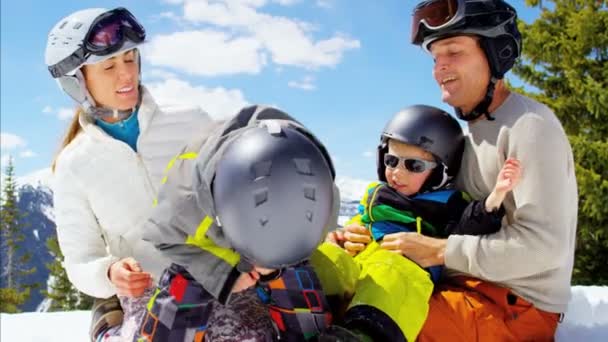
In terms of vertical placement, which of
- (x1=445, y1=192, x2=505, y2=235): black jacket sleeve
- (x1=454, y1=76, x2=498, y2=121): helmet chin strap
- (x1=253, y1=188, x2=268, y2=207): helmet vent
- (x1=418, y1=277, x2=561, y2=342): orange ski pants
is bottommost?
(x1=418, y1=277, x2=561, y2=342): orange ski pants

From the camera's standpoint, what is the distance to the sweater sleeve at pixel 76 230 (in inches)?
107

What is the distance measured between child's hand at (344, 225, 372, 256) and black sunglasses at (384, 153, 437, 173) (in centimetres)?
37

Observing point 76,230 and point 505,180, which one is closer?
point 505,180

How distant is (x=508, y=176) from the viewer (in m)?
2.34

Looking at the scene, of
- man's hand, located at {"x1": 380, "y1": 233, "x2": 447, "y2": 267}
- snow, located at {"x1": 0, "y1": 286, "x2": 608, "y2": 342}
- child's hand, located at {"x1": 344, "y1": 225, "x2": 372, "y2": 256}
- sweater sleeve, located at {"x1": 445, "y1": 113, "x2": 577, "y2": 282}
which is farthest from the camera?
snow, located at {"x1": 0, "y1": 286, "x2": 608, "y2": 342}

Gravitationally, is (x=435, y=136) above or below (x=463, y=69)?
below

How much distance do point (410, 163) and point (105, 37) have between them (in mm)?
1672

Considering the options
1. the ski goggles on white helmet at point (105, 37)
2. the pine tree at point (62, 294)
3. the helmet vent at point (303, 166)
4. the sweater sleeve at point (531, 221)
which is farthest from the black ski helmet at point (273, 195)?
the pine tree at point (62, 294)

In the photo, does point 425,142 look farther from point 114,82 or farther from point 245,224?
point 114,82

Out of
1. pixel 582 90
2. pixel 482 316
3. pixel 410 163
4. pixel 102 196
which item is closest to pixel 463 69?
pixel 410 163

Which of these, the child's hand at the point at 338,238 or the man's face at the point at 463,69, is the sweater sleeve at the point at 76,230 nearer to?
the child's hand at the point at 338,238

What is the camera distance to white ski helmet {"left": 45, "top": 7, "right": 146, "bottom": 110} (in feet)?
9.34

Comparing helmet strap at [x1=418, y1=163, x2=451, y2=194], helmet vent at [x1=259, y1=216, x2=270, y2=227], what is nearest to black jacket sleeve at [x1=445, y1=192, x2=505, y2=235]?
helmet strap at [x1=418, y1=163, x2=451, y2=194]

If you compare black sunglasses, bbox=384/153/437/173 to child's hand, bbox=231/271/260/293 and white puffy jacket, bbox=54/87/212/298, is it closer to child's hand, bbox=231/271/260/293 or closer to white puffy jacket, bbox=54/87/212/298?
white puffy jacket, bbox=54/87/212/298
